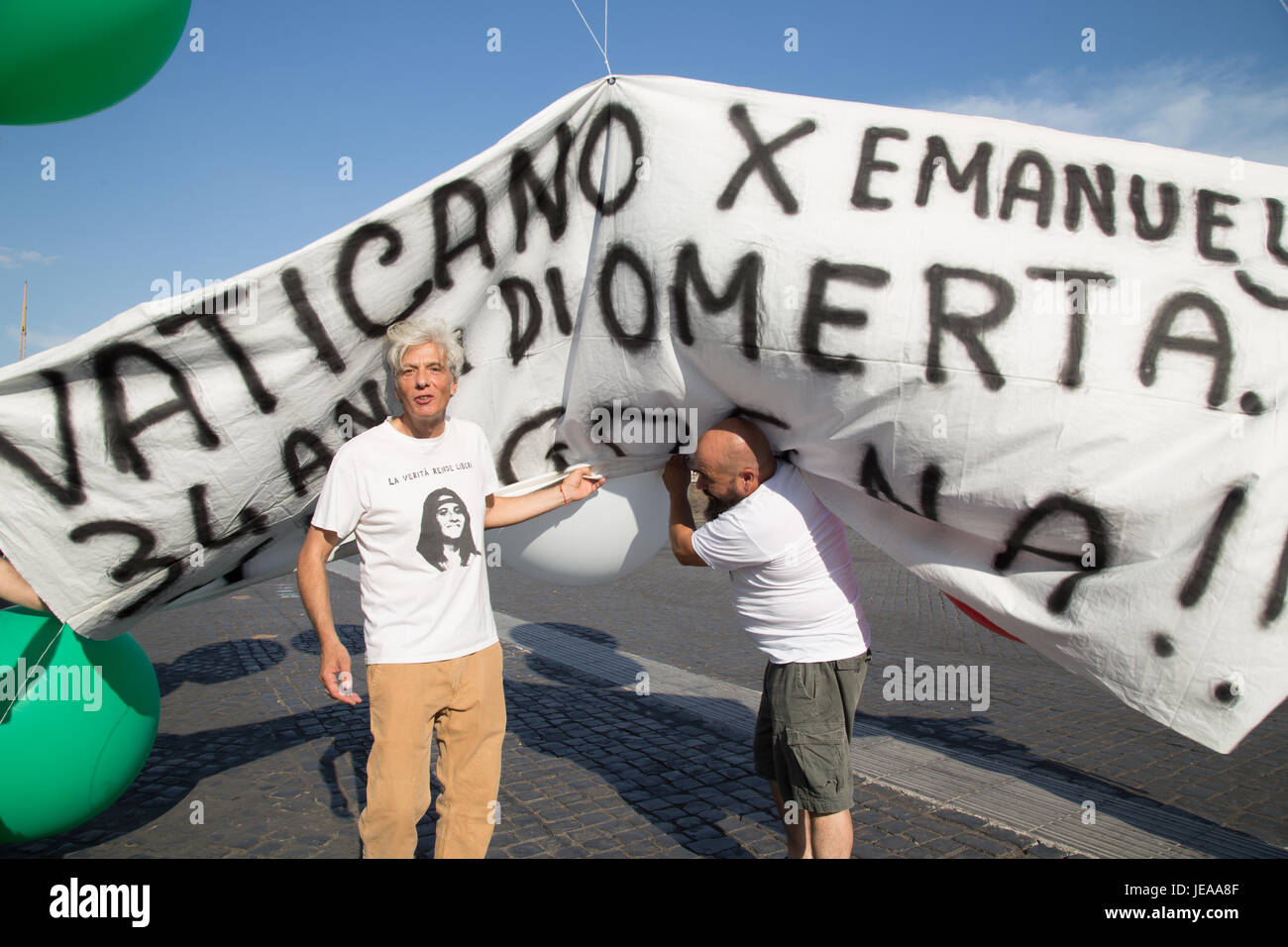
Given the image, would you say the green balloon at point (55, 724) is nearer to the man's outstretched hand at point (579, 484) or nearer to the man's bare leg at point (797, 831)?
the man's outstretched hand at point (579, 484)

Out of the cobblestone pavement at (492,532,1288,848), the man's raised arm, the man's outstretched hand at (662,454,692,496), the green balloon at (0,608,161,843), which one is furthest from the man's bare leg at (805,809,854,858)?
the green balloon at (0,608,161,843)

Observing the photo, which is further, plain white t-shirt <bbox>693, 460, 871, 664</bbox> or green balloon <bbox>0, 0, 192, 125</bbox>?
plain white t-shirt <bbox>693, 460, 871, 664</bbox>

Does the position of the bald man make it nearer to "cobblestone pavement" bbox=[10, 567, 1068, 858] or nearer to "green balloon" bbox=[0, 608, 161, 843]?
"cobblestone pavement" bbox=[10, 567, 1068, 858]

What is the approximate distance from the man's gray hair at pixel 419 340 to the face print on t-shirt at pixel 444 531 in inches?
15.5

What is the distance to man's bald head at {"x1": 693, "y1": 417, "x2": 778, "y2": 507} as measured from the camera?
278 cm

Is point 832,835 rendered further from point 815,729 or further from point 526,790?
point 526,790

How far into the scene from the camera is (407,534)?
105 inches

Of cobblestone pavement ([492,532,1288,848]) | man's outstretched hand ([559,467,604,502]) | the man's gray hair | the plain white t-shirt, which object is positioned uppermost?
the man's gray hair

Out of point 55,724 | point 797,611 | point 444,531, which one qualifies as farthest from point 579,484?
point 55,724

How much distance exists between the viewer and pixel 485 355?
2998 millimetres

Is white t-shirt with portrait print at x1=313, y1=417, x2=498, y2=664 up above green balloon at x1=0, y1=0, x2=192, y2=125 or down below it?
below

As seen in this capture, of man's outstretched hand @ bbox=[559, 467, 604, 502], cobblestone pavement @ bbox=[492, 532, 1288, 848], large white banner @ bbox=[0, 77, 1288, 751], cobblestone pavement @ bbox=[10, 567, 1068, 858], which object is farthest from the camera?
cobblestone pavement @ bbox=[492, 532, 1288, 848]

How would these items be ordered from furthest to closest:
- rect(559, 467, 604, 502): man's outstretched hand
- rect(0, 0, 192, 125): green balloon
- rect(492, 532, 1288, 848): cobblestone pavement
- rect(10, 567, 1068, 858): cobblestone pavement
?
rect(492, 532, 1288, 848): cobblestone pavement, rect(10, 567, 1068, 858): cobblestone pavement, rect(559, 467, 604, 502): man's outstretched hand, rect(0, 0, 192, 125): green balloon
